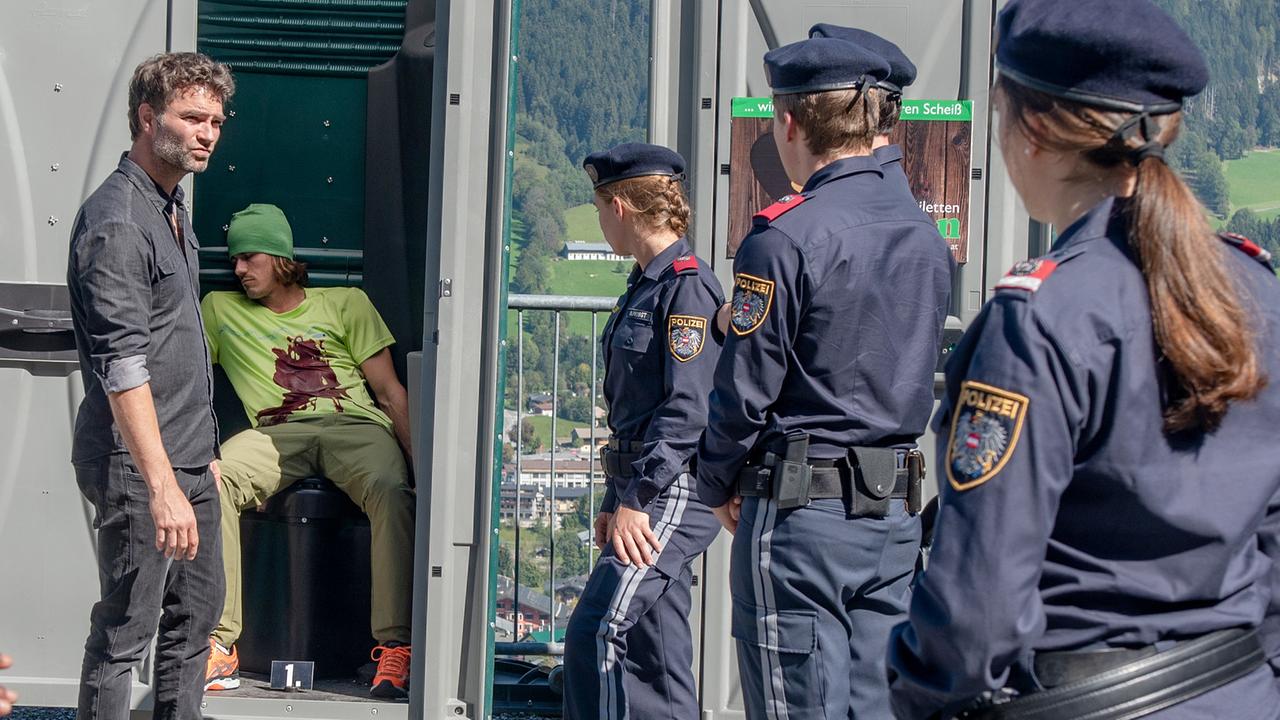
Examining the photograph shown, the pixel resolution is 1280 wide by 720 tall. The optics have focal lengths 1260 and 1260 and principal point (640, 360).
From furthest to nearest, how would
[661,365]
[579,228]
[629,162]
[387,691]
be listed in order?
[579,228]
[387,691]
[629,162]
[661,365]

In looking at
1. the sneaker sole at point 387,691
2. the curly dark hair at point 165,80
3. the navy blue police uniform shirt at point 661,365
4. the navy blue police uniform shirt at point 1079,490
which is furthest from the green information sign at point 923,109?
the navy blue police uniform shirt at point 1079,490

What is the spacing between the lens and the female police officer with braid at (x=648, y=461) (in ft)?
10.0

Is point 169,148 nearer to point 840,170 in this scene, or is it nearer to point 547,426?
point 840,170


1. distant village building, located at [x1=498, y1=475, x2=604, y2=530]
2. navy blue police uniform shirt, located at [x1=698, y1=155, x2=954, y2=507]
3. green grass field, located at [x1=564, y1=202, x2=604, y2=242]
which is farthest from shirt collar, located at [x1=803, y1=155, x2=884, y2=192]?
distant village building, located at [x1=498, y1=475, x2=604, y2=530]

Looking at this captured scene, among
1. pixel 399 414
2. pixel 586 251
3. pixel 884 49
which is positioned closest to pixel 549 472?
pixel 399 414

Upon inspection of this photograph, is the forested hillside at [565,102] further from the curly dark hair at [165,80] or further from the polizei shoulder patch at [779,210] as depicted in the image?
the polizei shoulder patch at [779,210]

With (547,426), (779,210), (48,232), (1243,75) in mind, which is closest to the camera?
(779,210)

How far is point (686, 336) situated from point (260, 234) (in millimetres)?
2024

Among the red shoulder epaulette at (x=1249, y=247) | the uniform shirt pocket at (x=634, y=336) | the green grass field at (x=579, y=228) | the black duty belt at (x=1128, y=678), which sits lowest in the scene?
the black duty belt at (x=1128, y=678)

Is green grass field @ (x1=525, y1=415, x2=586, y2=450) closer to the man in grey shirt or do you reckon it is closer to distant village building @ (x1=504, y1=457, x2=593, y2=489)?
distant village building @ (x1=504, y1=457, x2=593, y2=489)

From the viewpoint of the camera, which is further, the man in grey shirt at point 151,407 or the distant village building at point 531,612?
the distant village building at point 531,612

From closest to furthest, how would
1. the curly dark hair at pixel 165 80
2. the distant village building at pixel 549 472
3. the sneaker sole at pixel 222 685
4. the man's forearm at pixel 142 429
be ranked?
the man's forearm at pixel 142 429 < the curly dark hair at pixel 165 80 < the sneaker sole at pixel 222 685 < the distant village building at pixel 549 472

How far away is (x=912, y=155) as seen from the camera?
3885 mm

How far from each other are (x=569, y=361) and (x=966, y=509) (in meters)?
3.72
